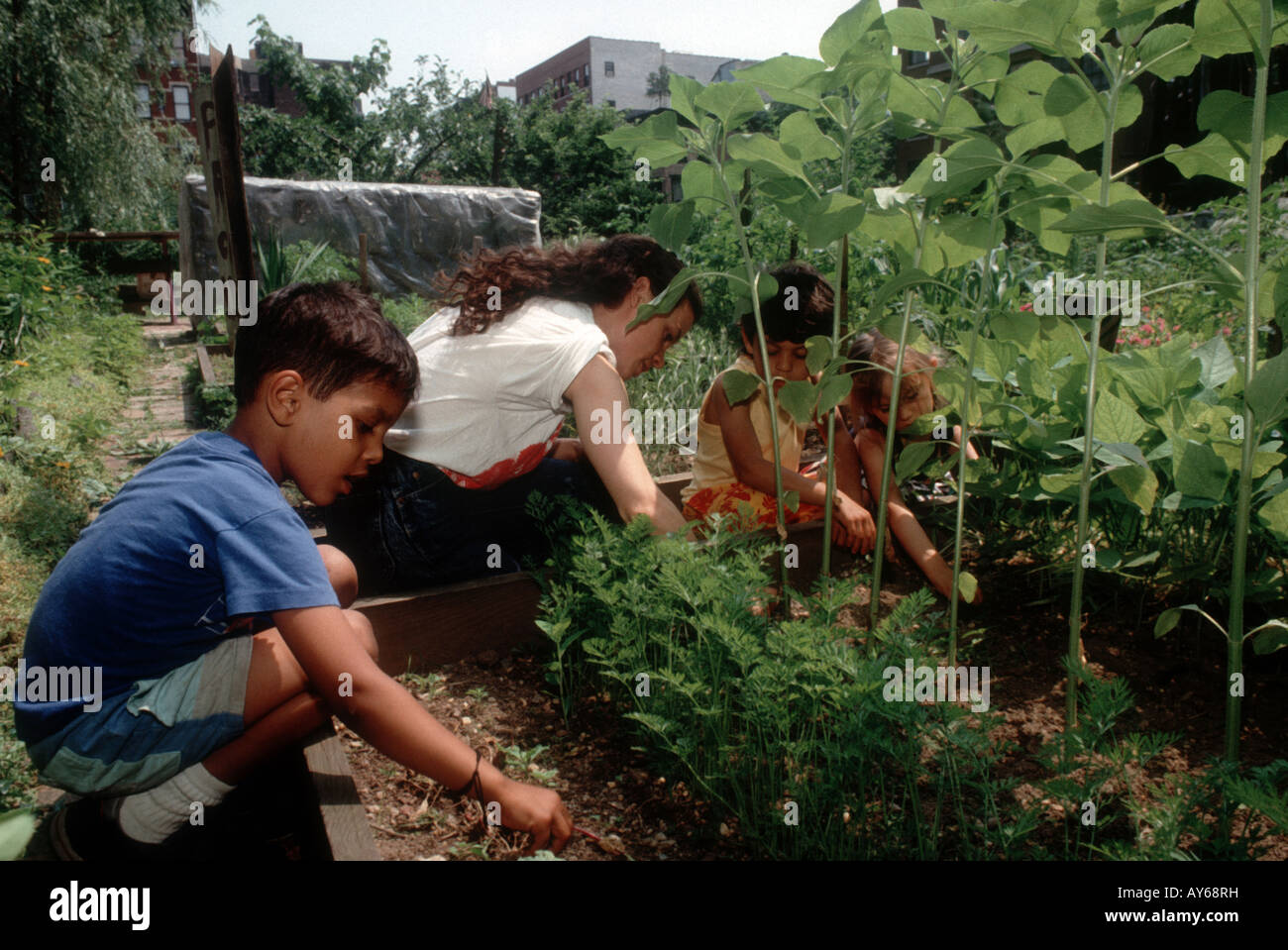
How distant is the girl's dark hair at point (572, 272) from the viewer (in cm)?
240

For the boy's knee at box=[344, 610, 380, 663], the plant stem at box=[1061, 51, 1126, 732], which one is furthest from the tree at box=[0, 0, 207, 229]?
the plant stem at box=[1061, 51, 1126, 732]

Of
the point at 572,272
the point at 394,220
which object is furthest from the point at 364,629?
the point at 394,220

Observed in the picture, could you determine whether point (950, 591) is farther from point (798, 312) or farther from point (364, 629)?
point (364, 629)

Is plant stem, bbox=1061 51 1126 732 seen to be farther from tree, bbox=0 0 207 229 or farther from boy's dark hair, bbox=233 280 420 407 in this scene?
tree, bbox=0 0 207 229

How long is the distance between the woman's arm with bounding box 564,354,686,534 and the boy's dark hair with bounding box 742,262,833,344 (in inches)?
23.6

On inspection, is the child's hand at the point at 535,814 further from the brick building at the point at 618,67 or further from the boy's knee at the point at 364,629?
the brick building at the point at 618,67

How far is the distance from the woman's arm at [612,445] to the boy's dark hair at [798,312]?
0.60 meters

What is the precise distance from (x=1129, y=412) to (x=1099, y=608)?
76 centimetres

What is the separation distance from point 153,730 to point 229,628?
217mm

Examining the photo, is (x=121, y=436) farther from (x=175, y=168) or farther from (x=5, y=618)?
(x=175, y=168)

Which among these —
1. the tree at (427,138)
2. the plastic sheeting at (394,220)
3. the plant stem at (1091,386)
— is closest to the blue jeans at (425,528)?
the plant stem at (1091,386)

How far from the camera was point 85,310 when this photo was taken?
28.2 ft

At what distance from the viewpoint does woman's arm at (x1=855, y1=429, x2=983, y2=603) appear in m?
2.21

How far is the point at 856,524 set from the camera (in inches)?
92.5
